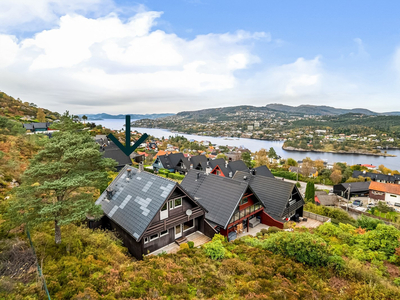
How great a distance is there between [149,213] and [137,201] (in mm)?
1660

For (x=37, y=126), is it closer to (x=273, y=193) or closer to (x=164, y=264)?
(x=273, y=193)

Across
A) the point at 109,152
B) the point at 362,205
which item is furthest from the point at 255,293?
the point at 362,205

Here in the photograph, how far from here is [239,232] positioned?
16344mm

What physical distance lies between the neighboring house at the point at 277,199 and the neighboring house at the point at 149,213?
306 inches

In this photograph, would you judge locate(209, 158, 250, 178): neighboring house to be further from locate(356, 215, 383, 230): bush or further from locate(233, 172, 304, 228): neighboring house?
locate(356, 215, 383, 230): bush

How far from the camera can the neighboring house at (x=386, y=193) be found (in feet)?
121

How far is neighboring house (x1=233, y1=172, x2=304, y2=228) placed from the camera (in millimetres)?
18016

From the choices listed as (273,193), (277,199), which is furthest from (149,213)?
(273,193)

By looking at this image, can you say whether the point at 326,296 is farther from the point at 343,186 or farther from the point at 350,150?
the point at 350,150

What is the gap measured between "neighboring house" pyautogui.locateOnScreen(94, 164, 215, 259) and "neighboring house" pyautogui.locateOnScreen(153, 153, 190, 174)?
3153 centimetres

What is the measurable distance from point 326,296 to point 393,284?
3.05 metres

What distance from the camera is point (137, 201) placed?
12.3m

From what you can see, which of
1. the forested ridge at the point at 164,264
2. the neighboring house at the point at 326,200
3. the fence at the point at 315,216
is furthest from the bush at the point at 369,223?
the neighboring house at the point at 326,200

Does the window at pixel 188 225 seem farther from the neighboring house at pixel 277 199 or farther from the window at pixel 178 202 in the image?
the neighboring house at pixel 277 199
